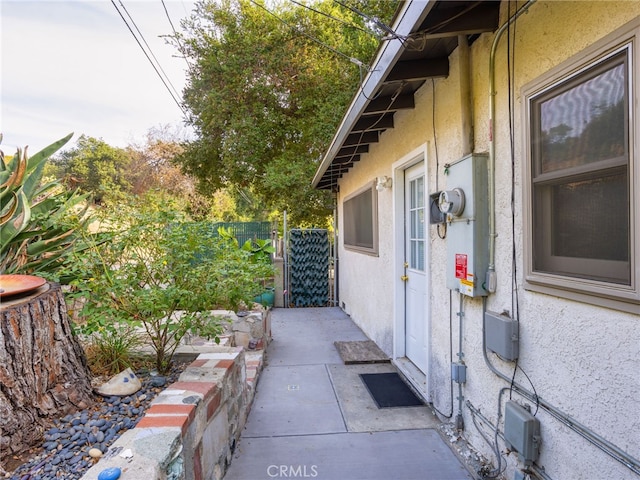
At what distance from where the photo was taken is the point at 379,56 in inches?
120

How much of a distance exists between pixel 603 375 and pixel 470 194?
142 centimetres

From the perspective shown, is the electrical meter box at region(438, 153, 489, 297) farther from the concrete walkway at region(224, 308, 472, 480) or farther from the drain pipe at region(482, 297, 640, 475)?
the concrete walkway at region(224, 308, 472, 480)

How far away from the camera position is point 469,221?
2754mm

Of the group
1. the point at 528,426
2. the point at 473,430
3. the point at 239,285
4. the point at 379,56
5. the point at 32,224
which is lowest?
the point at 473,430

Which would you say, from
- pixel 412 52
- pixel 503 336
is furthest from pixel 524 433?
pixel 412 52

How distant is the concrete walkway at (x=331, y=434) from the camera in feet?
9.03

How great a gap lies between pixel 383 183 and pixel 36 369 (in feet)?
14.0

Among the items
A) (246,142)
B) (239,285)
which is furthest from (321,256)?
(239,285)

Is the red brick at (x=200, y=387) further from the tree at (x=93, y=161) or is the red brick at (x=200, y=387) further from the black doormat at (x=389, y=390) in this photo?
the tree at (x=93, y=161)

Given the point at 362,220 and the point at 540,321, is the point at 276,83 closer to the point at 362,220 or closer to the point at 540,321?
the point at 362,220

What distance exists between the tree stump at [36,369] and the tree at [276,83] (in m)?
8.63

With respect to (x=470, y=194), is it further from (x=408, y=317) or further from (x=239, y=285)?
(x=408, y=317)

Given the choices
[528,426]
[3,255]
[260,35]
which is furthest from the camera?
[260,35]

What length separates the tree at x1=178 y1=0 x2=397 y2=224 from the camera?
10.7 m
